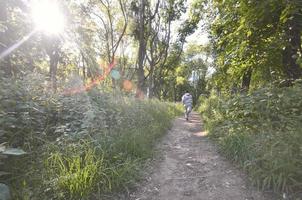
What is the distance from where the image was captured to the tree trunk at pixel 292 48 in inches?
257

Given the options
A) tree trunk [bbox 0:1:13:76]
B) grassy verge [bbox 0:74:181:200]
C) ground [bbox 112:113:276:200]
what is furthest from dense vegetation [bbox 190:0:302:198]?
tree trunk [bbox 0:1:13:76]

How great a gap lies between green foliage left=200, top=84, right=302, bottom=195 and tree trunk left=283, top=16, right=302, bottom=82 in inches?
79.2

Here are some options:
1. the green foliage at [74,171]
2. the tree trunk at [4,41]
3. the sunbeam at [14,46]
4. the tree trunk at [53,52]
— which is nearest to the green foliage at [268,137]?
the green foliage at [74,171]

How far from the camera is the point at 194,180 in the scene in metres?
3.70

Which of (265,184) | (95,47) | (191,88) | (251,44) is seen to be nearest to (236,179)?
(265,184)

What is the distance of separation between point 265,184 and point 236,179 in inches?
20.1

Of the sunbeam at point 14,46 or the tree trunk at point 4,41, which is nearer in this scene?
the tree trunk at point 4,41

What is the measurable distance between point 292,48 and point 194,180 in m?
5.63

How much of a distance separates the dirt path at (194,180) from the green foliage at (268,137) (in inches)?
10.8

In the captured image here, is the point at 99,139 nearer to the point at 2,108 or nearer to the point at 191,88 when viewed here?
the point at 2,108

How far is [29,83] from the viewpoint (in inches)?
179

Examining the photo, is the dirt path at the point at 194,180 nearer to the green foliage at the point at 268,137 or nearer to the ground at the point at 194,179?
the ground at the point at 194,179

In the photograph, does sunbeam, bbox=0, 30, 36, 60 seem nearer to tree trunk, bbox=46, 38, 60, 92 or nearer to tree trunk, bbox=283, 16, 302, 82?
tree trunk, bbox=46, 38, 60, 92

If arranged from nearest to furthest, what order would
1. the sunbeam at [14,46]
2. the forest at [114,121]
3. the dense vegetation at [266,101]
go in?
the forest at [114,121] < the dense vegetation at [266,101] < the sunbeam at [14,46]
